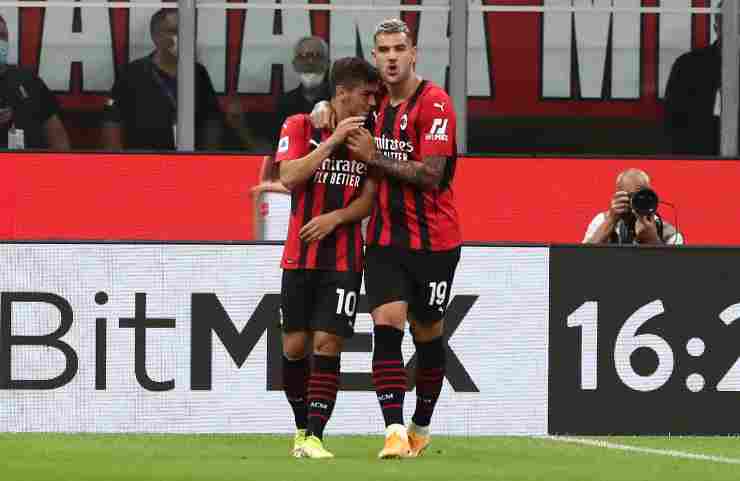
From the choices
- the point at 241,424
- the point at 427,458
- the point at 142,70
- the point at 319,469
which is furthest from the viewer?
the point at 142,70

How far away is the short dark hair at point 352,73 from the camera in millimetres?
8984

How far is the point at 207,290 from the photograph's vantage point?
10711mm

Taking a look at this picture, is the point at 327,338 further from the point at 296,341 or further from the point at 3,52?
the point at 3,52

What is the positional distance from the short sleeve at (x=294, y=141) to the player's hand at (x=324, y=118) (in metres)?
0.07

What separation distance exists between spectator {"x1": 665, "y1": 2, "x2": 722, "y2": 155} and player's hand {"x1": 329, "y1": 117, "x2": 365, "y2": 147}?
7.39 meters

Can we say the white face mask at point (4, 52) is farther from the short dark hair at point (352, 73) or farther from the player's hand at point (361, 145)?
the player's hand at point (361, 145)

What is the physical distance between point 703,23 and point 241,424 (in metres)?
6.65

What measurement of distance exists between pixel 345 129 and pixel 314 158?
0.18 meters

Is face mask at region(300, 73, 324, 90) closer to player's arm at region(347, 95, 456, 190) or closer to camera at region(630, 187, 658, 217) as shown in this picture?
camera at region(630, 187, 658, 217)

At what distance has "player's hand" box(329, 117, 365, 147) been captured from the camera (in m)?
8.91

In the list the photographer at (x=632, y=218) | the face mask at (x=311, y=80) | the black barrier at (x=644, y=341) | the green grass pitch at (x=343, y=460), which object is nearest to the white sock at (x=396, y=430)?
the green grass pitch at (x=343, y=460)

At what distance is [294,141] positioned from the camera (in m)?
9.15

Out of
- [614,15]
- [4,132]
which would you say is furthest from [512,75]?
[4,132]

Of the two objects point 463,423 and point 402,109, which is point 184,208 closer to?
point 463,423
